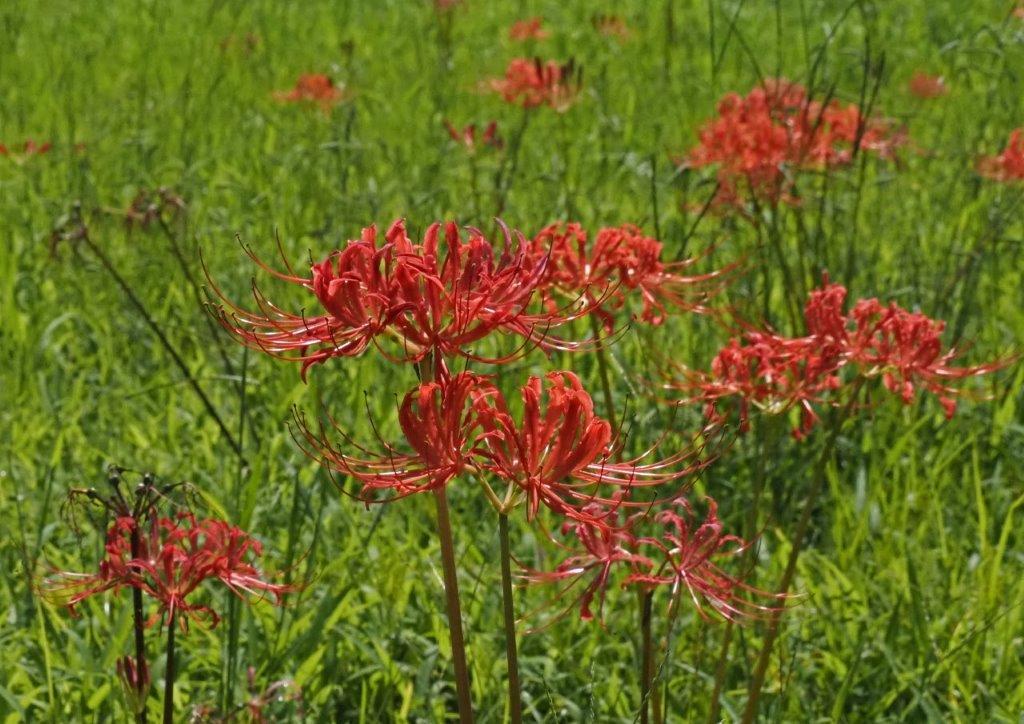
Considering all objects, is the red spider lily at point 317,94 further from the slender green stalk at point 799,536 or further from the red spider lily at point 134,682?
the red spider lily at point 134,682

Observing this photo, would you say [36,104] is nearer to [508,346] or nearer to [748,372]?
[508,346]

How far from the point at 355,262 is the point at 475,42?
6853mm

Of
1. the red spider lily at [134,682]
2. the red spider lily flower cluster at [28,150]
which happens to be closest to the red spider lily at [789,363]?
the red spider lily at [134,682]

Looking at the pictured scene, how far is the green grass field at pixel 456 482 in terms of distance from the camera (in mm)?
2186

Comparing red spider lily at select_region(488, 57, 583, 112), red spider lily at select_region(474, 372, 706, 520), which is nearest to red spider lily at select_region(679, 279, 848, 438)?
red spider lily at select_region(474, 372, 706, 520)

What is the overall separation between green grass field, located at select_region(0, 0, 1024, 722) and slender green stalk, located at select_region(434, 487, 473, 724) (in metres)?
0.11

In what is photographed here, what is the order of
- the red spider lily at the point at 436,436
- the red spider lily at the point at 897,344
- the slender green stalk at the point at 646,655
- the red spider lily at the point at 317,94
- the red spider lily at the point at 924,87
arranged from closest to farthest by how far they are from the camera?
the red spider lily at the point at 436,436 → the slender green stalk at the point at 646,655 → the red spider lily at the point at 897,344 → the red spider lily at the point at 317,94 → the red spider lily at the point at 924,87

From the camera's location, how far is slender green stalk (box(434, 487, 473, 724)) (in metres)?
1.29

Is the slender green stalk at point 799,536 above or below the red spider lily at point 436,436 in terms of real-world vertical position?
below

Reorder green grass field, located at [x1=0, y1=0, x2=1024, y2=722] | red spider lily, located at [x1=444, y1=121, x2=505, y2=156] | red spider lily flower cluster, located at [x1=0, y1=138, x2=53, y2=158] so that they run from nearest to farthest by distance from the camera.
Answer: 1. green grass field, located at [x1=0, y1=0, x2=1024, y2=722]
2. red spider lily, located at [x1=444, y1=121, x2=505, y2=156]
3. red spider lily flower cluster, located at [x1=0, y1=138, x2=53, y2=158]

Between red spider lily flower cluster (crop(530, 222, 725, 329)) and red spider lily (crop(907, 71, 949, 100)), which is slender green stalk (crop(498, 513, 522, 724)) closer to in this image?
red spider lily flower cluster (crop(530, 222, 725, 329))

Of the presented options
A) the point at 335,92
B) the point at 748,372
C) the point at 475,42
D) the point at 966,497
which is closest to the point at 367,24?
the point at 475,42

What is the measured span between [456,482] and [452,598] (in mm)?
1504

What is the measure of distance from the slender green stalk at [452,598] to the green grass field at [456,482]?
0.37 feet
